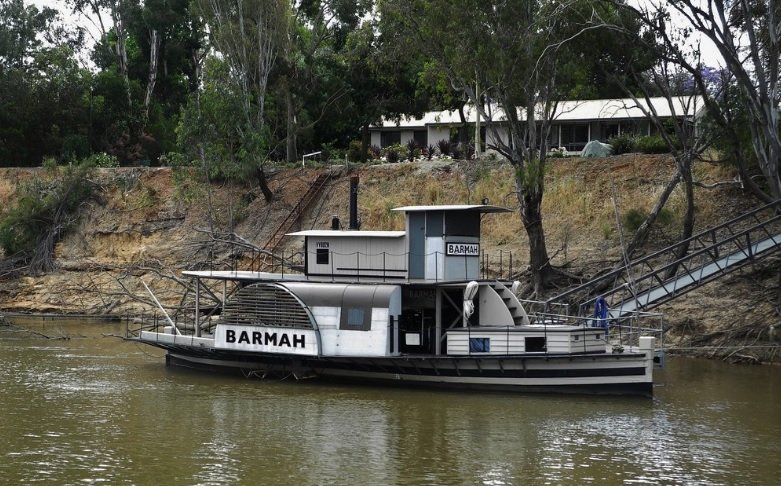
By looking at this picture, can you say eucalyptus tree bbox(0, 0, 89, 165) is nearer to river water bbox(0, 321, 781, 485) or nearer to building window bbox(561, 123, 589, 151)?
building window bbox(561, 123, 589, 151)

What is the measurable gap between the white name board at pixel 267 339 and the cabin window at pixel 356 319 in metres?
0.90

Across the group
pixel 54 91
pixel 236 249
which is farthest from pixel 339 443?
pixel 54 91

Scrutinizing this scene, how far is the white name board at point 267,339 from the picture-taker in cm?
2941

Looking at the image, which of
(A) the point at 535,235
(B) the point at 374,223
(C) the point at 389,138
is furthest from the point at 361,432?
(C) the point at 389,138

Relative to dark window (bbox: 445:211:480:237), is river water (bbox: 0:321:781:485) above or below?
below

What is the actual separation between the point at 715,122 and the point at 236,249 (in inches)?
835

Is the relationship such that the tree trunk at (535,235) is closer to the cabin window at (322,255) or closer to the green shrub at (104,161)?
the cabin window at (322,255)

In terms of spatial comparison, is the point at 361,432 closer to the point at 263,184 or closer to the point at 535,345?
the point at 535,345

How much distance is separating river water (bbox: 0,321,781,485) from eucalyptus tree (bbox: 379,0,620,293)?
967cm

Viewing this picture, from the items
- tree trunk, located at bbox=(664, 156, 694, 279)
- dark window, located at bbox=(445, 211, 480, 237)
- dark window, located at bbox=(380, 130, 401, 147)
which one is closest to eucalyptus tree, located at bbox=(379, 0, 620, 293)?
tree trunk, located at bbox=(664, 156, 694, 279)

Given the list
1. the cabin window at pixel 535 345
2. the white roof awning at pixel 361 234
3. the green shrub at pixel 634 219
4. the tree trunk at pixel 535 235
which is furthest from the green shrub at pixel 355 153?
the cabin window at pixel 535 345

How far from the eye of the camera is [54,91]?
62.5m

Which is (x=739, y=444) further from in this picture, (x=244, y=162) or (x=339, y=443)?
(x=244, y=162)

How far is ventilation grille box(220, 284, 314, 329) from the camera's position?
29484mm
